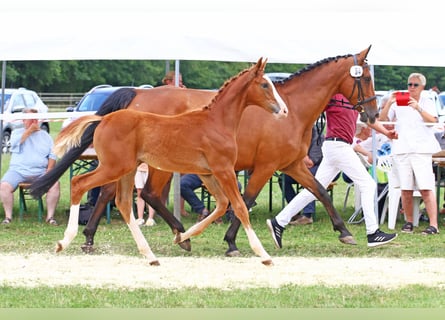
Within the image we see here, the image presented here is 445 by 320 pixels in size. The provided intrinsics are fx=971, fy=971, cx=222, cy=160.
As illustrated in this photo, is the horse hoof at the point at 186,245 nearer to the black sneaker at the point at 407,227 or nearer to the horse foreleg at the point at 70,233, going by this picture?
the horse foreleg at the point at 70,233

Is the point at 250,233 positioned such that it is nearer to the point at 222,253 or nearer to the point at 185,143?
the point at 185,143

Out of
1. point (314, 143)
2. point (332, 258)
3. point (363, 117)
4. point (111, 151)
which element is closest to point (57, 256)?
point (111, 151)

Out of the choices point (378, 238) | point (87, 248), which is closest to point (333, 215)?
point (378, 238)

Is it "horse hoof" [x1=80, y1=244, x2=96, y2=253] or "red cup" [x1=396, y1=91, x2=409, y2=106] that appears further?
"red cup" [x1=396, y1=91, x2=409, y2=106]

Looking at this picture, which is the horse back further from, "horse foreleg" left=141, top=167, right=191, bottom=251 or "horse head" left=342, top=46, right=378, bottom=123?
"horse head" left=342, top=46, right=378, bottom=123

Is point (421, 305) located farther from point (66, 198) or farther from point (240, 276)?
point (66, 198)

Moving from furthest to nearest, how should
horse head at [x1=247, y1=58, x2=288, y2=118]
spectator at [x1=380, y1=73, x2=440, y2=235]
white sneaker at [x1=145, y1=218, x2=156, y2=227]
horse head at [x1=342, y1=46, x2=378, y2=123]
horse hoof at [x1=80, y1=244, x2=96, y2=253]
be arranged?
white sneaker at [x1=145, y1=218, x2=156, y2=227], spectator at [x1=380, y1=73, x2=440, y2=235], horse head at [x1=342, y1=46, x2=378, y2=123], horse hoof at [x1=80, y1=244, x2=96, y2=253], horse head at [x1=247, y1=58, x2=288, y2=118]

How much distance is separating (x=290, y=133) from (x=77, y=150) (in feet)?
6.96

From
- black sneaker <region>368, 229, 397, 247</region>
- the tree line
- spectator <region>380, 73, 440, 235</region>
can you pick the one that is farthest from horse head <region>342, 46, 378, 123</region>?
the tree line

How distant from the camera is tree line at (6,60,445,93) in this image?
40.3 m

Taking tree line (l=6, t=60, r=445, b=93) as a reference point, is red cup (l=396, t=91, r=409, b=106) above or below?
above

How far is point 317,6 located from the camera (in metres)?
11.9

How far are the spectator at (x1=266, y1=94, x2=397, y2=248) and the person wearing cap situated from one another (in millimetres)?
3803

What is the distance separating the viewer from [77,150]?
378 inches
